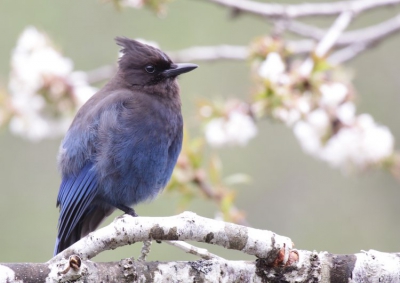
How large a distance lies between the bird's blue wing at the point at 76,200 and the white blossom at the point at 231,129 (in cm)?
81

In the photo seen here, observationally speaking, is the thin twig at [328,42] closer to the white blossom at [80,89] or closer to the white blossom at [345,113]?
the white blossom at [345,113]

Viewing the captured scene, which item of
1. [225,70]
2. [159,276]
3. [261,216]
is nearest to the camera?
[159,276]

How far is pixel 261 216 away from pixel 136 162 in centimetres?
363

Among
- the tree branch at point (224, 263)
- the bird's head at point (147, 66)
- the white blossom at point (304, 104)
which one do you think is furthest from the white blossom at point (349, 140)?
the tree branch at point (224, 263)

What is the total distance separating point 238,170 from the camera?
27.3 ft

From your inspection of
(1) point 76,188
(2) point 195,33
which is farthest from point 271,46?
(2) point 195,33

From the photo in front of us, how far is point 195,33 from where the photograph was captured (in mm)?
8906

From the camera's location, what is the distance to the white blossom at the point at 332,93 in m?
4.95

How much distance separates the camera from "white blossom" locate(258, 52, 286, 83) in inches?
187

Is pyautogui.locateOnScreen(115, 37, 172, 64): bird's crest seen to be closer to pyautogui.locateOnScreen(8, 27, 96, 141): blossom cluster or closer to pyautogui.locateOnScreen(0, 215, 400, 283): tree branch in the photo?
pyautogui.locateOnScreen(8, 27, 96, 141): blossom cluster

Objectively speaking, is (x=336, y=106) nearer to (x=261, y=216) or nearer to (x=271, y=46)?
(x=271, y=46)

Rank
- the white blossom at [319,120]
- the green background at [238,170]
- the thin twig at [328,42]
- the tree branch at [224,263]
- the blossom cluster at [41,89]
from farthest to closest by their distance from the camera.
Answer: the green background at [238,170] → the blossom cluster at [41,89] → the white blossom at [319,120] → the thin twig at [328,42] → the tree branch at [224,263]

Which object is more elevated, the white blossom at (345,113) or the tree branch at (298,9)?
the tree branch at (298,9)

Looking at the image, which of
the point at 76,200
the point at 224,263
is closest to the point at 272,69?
the point at 76,200
